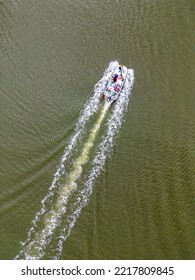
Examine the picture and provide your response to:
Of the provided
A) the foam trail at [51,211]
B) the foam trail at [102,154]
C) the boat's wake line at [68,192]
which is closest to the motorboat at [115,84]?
the foam trail at [102,154]

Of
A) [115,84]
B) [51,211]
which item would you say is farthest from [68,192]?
[115,84]

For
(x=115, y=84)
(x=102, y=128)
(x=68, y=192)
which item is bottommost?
(x=68, y=192)

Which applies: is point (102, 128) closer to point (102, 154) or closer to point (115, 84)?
point (102, 154)

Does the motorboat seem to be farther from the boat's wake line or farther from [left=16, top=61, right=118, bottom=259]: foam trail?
[left=16, top=61, right=118, bottom=259]: foam trail

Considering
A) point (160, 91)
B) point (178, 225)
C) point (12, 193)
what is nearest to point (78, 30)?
point (160, 91)

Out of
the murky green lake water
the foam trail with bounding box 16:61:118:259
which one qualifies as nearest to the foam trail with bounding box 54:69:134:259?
the murky green lake water

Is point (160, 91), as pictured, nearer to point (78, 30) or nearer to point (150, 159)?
point (150, 159)
